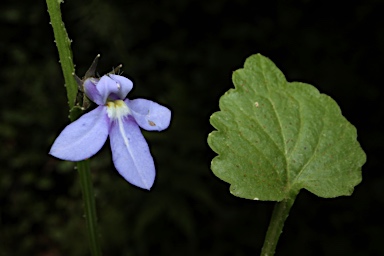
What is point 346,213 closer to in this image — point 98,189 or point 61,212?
point 98,189

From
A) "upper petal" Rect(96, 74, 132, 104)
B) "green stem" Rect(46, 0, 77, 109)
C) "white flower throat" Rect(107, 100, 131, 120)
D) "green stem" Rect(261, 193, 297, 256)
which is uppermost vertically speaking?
"green stem" Rect(46, 0, 77, 109)

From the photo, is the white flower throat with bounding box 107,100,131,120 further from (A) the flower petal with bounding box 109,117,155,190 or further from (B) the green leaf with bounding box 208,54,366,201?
(B) the green leaf with bounding box 208,54,366,201

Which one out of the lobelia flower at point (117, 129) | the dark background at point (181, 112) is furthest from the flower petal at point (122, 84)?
the dark background at point (181, 112)

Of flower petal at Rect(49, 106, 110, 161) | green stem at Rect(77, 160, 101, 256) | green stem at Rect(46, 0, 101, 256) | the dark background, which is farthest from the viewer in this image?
the dark background

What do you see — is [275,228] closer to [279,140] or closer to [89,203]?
[279,140]

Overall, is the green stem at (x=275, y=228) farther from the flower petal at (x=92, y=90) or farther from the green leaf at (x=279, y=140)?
the flower petal at (x=92, y=90)

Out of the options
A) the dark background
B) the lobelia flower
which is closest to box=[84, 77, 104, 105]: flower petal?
the lobelia flower

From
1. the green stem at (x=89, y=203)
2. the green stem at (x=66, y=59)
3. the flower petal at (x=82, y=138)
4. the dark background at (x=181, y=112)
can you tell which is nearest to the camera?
the flower petal at (x=82, y=138)
